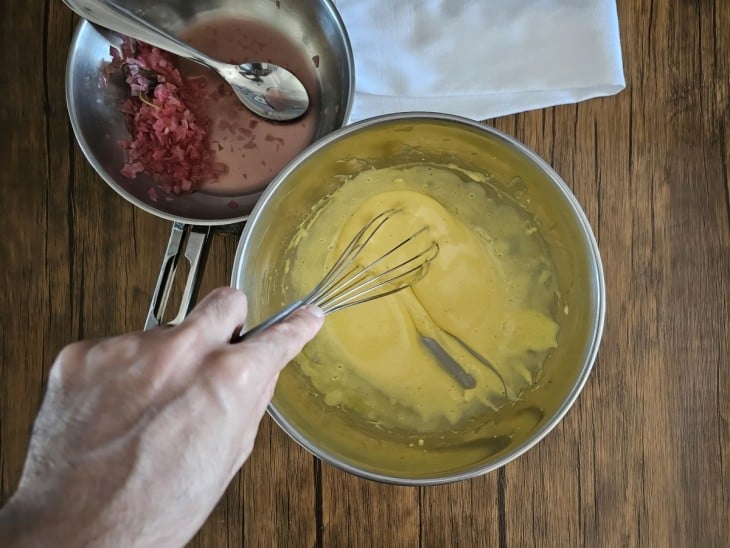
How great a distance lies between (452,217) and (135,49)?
0.42 meters

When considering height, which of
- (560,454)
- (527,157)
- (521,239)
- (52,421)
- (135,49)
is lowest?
(560,454)

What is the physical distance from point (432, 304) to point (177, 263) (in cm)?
29

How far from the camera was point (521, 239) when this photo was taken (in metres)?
0.64

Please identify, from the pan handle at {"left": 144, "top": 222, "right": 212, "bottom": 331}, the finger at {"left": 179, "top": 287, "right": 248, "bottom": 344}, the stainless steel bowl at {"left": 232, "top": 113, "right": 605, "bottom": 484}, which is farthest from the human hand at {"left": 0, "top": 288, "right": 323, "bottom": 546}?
the pan handle at {"left": 144, "top": 222, "right": 212, "bottom": 331}

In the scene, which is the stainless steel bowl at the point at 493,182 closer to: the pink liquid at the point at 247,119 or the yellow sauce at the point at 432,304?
the yellow sauce at the point at 432,304

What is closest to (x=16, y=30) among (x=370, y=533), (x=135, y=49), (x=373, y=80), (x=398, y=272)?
(x=135, y=49)

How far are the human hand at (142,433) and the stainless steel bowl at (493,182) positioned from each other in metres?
0.15

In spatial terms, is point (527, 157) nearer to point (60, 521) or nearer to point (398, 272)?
point (398, 272)

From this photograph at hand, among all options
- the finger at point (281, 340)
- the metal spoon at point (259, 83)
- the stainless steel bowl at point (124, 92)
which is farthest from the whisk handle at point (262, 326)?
the metal spoon at point (259, 83)

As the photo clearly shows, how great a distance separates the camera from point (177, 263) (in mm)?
720

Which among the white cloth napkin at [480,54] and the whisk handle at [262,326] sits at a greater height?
the whisk handle at [262,326]

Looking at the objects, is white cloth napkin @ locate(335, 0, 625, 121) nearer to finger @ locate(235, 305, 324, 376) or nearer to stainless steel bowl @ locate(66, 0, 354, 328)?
stainless steel bowl @ locate(66, 0, 354, 328)

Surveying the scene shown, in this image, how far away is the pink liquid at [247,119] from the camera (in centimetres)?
74

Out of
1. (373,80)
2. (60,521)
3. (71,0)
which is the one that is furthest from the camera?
(373,80)
